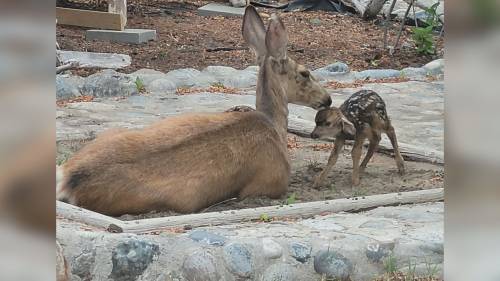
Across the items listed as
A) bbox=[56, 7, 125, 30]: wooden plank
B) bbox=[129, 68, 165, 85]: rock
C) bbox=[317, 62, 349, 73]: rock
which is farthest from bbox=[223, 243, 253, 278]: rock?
bbox=[56, 7, 125, 30]: wooden plank

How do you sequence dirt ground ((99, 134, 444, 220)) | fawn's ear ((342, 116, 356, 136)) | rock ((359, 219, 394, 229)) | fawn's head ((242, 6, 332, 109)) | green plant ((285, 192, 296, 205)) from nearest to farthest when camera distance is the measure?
1. rock ((359, 219, 394, 229))
2. green plant ((285, 192, 296, 205))
3. dirt ground ((99, 134, 444, 220))
4. fawn's ear ((342, 116, 356, 136))
5. fawn's head ((242, 6, 332, 109))

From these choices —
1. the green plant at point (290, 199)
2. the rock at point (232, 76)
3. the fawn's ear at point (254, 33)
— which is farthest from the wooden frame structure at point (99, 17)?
the green plant at point (290, 199)

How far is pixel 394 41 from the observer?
11344 millimetres

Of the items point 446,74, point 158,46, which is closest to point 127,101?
point 158,46

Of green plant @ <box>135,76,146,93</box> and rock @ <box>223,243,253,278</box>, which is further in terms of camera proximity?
green plant @ <box>135,76,146,93</box>

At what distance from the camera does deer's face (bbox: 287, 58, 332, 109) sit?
5559mm

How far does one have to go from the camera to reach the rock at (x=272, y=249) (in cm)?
390

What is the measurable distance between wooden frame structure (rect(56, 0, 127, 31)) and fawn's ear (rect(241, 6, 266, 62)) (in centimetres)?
541

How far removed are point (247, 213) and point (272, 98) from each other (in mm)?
1102

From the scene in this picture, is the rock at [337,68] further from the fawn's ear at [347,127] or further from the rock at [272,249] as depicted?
the rock at [272,249]

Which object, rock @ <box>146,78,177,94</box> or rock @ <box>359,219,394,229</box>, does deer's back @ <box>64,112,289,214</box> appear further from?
rock @ <box>146,78,177,94</box>

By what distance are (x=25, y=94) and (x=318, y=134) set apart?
414cm

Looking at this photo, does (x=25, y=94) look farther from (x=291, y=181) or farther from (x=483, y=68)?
(x=291, y=181)

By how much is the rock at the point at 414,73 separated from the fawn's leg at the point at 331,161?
3.82 meters
